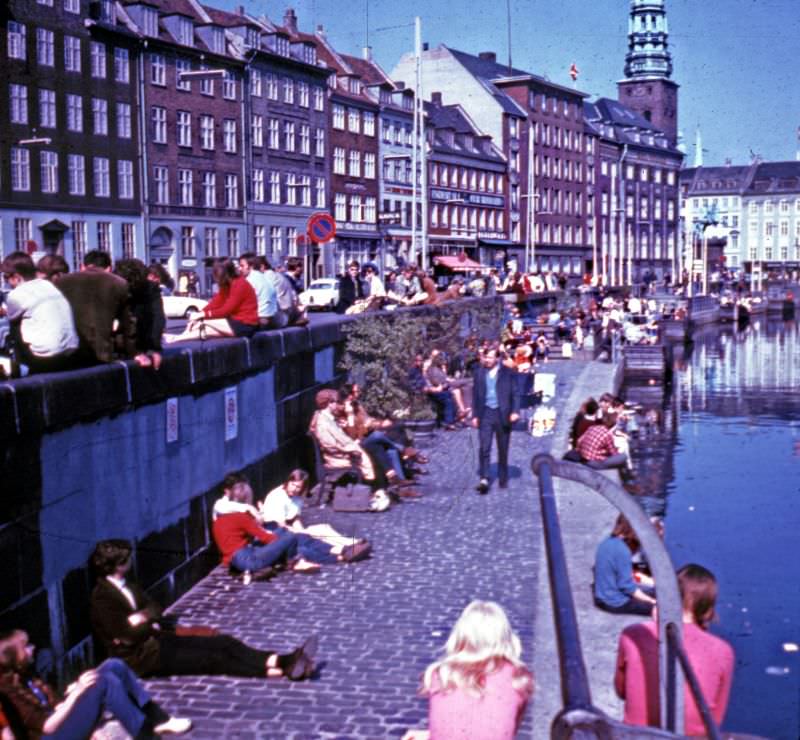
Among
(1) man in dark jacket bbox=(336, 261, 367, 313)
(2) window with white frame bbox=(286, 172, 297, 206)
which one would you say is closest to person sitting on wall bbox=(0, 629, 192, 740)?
(1) man in dark jacket bbox=(336, 261, 367, 313)

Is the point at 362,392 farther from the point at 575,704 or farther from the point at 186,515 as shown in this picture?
the point at 575,704

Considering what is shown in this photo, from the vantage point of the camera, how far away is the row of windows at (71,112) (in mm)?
43750

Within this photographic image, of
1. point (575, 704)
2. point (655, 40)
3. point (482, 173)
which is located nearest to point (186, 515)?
point (575, 704)

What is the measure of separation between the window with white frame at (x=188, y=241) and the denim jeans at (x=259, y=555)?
44.0m

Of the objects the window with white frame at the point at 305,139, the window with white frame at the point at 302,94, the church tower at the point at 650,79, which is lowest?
the window with white frame at the point at 305,139

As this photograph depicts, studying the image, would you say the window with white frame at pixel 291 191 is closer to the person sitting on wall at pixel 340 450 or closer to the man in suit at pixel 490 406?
the man in suit at pixel 490 406

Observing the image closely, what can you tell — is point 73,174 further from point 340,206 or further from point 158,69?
point 340,206

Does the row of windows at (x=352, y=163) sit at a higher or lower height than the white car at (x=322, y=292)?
higher

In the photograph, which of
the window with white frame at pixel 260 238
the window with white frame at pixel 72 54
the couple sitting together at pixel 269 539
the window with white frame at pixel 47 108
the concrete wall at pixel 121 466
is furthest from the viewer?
the window with white frame at pixel 260 238

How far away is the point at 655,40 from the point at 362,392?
11592cm

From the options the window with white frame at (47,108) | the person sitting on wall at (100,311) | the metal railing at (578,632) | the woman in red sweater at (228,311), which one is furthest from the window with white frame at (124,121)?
the metal railing at (578,632)

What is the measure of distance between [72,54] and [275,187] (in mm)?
15838

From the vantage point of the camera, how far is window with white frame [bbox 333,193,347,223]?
214 feet

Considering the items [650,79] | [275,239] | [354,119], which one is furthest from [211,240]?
[650,79]
